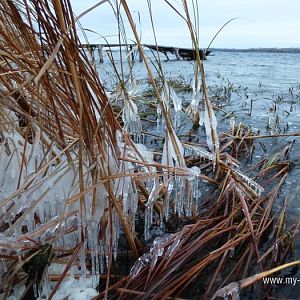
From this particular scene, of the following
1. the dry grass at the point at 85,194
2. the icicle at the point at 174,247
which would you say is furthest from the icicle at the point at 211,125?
the icicle at the point at 174,247

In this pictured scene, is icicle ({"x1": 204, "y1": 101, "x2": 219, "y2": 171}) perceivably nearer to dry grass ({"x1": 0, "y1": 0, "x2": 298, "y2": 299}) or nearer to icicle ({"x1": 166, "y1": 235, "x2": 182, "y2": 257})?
dry grass ({"x1": 0, "y1": 0, "x2": 298, "y2": 299})

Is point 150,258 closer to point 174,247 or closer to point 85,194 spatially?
point 174,247

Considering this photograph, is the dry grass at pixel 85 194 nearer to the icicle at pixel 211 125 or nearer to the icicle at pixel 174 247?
the icicle at pixel 174 247

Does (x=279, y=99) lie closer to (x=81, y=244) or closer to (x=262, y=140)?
(x=262, y=140)

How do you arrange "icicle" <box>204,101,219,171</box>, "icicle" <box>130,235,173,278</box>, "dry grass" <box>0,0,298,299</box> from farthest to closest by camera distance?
"icicle" <box>204,101,219,171</box> < "icicle" <box>130,235,173,278</box> < "dry grass" <box>0,0,298,299</box>

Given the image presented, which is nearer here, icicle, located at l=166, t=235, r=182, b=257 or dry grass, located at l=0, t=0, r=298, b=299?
dry grass, located at l=0, t=0, r=298, b=299

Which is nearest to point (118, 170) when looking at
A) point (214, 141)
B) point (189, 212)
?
point (189, 212)

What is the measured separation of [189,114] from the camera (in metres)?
5.00

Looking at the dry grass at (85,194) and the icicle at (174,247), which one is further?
the icicle at (174,247)

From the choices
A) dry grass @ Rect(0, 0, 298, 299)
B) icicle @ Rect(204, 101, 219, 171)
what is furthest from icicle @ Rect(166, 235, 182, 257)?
icicle @ Rect(204, 101, 219, 171)

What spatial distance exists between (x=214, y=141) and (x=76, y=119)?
1284 millimetres

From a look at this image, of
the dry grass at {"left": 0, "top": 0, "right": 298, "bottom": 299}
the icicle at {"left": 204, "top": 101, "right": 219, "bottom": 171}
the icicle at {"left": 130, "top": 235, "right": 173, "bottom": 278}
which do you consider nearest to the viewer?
the dry grass at {"left": 0, "top": 0, "right": 298, "bottom": 299}

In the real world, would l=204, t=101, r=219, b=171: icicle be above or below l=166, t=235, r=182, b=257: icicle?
above

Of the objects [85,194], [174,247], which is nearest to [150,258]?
[174,247]
